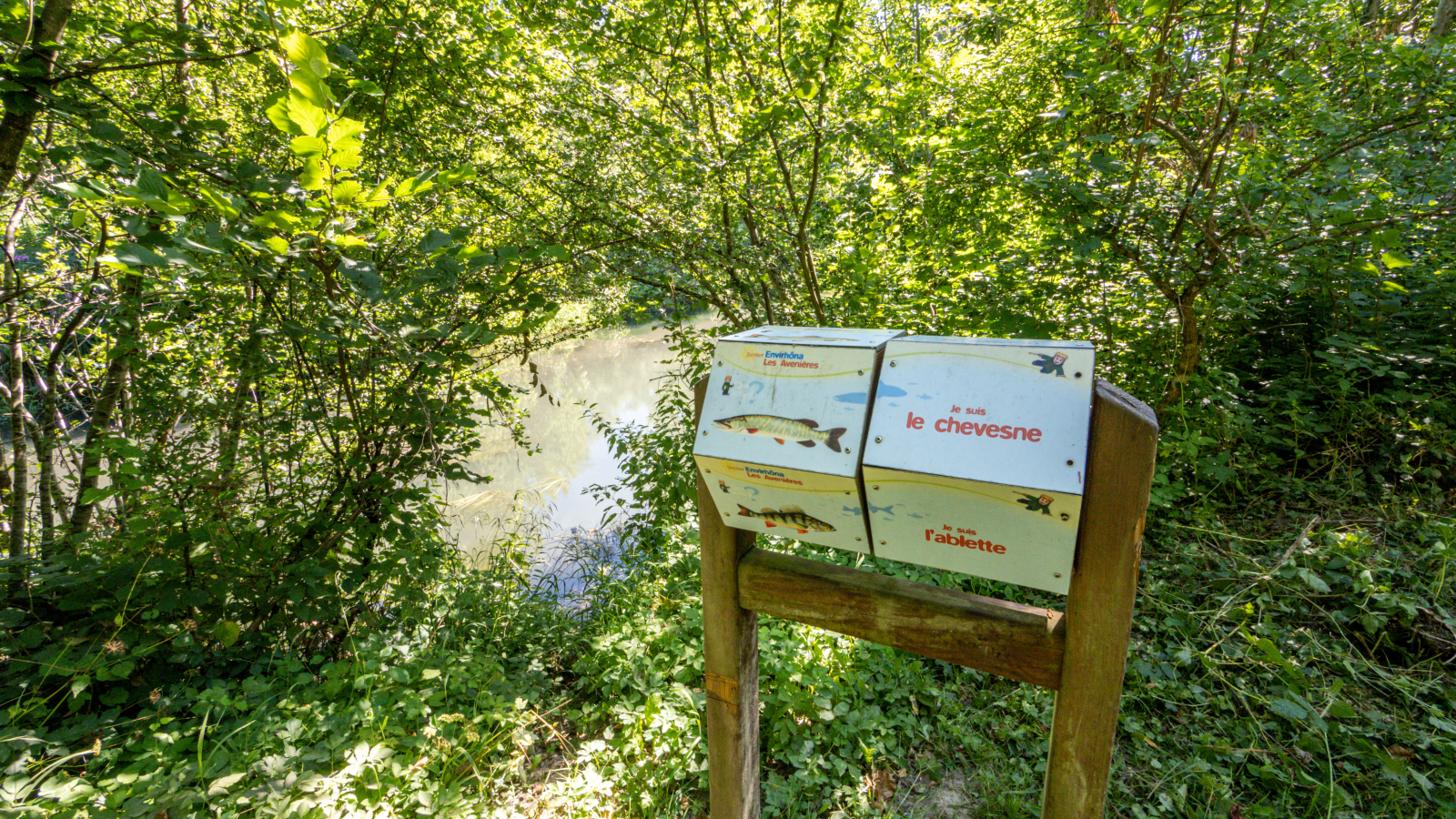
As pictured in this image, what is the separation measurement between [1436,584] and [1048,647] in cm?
262

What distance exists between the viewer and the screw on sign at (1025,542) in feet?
2.83

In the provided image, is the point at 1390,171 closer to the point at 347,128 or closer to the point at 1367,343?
the point at 1367,343

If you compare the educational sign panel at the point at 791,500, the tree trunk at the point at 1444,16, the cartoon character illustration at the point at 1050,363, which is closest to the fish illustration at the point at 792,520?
the educational sign panel at the point at 791,500

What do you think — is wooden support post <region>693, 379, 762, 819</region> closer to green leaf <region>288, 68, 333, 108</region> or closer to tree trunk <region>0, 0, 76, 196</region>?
green leaf <region>288, 68, 333, 108</region>

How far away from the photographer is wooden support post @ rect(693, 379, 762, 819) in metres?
1.34

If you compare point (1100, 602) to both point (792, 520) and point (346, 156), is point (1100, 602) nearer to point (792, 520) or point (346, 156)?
point (792, 520)

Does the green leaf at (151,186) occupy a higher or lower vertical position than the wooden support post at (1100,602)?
higher

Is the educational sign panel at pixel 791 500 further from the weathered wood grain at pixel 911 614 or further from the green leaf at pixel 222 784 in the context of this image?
the green leaf at pixel 222 784

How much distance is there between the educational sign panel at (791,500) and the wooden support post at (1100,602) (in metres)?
0.38

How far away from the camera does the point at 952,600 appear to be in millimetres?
1124

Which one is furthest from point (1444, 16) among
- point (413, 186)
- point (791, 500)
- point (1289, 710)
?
point (413, 186)

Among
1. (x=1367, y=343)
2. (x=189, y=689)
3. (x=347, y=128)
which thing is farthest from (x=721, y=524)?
(x=1367, y=343)

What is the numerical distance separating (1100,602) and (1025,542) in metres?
0.21

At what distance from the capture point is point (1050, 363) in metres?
0.89
